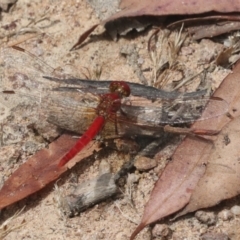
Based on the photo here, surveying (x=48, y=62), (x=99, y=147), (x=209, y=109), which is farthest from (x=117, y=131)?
(x=48, y=62)

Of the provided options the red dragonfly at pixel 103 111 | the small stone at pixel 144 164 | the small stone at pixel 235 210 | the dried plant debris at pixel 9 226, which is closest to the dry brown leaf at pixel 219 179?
the small stone at pixel 235 210

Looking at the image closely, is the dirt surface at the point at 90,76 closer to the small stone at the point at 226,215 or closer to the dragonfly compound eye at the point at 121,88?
the small stone at the point at 226,215

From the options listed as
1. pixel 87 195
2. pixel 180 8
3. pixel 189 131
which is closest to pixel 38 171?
pixel 87 195

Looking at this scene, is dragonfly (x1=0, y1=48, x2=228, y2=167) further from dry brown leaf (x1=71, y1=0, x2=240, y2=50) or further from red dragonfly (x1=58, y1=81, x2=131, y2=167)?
dry brown leaf (x1=71, y1=0, x2=240, y2=50)

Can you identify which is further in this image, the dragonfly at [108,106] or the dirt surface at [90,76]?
the dragonfly at [108,106]

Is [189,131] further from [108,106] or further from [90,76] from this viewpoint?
[90,76]

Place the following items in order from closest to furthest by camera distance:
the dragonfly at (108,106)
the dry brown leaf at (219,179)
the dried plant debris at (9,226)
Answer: the dry brown leaf at (219,179) → the dried plant debris at (9,226) → the dragonfly at (108,106)
